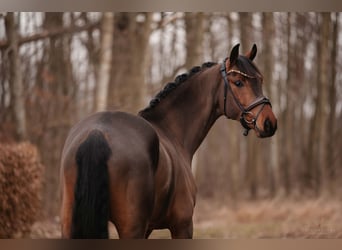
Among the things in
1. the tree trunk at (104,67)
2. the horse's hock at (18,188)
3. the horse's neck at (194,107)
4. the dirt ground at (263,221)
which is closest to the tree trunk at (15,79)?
the tree trunk at (104,67)

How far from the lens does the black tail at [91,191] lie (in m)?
3.16

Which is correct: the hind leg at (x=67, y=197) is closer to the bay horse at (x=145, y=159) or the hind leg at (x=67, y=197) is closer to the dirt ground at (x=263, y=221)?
the bay horse at (x=145, y=159)

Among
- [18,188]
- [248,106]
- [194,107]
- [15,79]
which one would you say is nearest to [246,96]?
[248,106]

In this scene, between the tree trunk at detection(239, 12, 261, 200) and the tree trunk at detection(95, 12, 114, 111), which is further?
the tree trunk at detection(239, 12, 261, 200)

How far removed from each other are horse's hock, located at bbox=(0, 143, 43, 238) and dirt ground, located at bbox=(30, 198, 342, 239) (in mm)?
480

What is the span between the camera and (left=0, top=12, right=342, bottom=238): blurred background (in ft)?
30.8

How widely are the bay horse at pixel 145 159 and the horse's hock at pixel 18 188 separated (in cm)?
275

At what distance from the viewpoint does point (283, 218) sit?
10.5m

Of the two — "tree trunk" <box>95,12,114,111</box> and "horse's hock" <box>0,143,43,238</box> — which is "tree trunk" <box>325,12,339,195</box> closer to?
"tree trunk" <box>95,12,114,111</box>

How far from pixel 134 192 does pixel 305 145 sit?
1120 centimetres

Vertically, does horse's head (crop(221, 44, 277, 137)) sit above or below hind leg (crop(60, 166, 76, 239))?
above

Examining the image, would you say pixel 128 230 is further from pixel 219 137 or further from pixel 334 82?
pixel 219 137

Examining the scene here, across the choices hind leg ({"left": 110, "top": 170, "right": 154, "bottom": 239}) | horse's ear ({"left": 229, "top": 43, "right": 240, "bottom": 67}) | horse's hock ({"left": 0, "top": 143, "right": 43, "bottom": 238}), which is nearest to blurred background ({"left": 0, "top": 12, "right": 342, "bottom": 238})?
horse's hock ({"left": 0, "top": 143, "right": 43, "bottom": 238})

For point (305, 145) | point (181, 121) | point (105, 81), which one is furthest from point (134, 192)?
point (305, 145)
